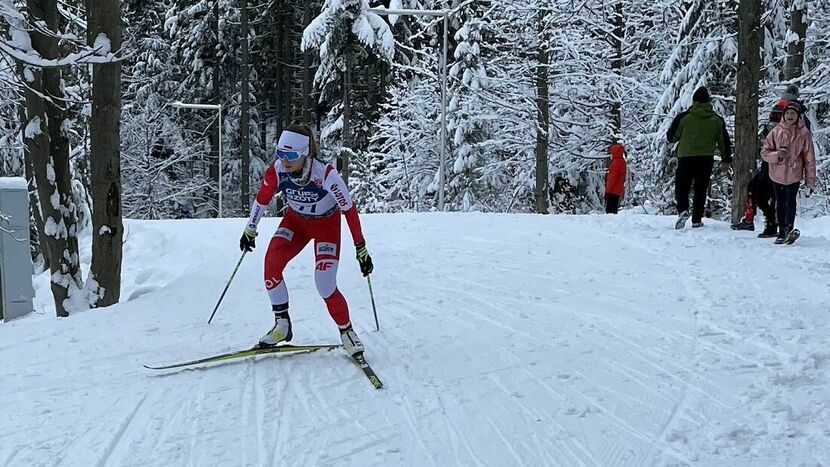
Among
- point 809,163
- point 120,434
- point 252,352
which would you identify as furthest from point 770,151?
point 120,434

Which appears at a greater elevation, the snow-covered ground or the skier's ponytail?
the skier's ponytail

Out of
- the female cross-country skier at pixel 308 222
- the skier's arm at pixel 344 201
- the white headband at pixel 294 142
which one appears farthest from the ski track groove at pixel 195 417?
the white headband at pixel 294 142

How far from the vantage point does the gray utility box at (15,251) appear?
9.07m

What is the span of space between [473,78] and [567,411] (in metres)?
21.6

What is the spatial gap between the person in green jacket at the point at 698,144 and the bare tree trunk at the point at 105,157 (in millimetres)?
7582

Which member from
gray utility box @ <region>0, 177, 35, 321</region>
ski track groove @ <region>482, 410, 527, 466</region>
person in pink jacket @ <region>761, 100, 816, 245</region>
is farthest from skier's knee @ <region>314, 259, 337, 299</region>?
person in pink jacket @ <region>761, 100, 816, 245</region>

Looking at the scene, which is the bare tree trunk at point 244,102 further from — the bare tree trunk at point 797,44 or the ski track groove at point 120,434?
the ski track groove at point 120,434

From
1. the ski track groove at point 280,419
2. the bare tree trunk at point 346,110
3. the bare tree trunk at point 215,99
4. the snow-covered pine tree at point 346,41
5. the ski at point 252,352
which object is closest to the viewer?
the ski track groove at point 280,419

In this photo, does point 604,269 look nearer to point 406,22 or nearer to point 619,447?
point 619,447

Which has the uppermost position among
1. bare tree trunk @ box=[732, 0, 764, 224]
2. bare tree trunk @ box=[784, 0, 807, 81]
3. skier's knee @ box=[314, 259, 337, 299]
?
bare tree trunk @ box=[784, 0, 807, 81]

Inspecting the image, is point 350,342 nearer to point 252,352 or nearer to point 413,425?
point 252,352

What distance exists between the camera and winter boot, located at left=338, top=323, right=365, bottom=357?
5.80 m

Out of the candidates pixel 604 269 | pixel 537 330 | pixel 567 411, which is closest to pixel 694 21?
pixel 604 269

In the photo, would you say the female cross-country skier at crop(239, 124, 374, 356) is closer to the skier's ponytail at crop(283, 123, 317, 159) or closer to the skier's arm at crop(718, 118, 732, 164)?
the skier's ponytail at crop(283, 123, 317, 159)
